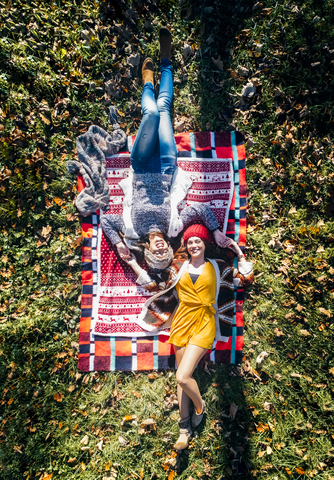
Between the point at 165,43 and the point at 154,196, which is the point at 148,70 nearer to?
the point at 165,43

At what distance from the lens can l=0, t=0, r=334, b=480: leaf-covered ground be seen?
3654 millimetres

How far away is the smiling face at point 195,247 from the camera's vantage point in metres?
3.50

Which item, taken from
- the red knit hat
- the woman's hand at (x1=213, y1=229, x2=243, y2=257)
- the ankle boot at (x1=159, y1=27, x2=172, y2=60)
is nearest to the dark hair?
the woman's hand at (x1=213, y1=229, x2=243, y2=257)

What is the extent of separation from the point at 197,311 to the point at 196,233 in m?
1.10

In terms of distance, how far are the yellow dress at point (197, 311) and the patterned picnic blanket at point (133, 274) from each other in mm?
497

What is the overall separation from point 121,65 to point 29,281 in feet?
12.7

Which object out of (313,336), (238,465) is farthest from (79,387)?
(313,336)

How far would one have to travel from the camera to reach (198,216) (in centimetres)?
381

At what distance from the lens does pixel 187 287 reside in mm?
3496

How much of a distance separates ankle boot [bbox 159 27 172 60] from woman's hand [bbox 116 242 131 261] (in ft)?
10.4

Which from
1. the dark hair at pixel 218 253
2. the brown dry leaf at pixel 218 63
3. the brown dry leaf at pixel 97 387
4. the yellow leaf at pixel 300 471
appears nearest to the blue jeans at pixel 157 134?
the brown dry leaf at pixel 218 63

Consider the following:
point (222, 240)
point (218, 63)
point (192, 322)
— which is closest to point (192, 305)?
point (192, 322)

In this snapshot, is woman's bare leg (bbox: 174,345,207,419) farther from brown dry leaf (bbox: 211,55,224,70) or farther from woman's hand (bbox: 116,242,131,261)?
brown dry leaf (bbox: 211,55,224,70)

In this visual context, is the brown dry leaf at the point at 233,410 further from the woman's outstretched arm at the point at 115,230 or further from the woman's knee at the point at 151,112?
the woman's knee at the point at 151,112
